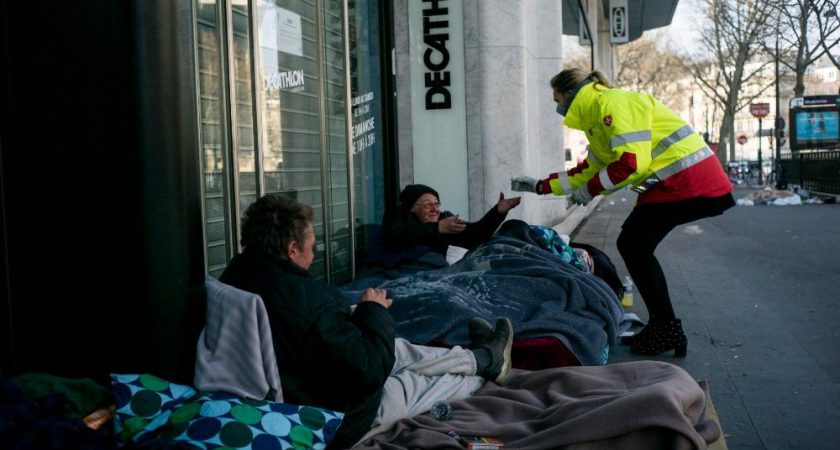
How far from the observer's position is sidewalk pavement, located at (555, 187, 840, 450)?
13.6 feet

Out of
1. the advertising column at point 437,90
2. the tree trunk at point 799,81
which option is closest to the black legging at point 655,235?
the advertising column at point 437,90

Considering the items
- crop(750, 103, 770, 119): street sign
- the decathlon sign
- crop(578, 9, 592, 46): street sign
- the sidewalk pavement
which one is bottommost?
the sidewalk pavement

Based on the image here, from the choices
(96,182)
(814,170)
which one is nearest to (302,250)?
(96,182)

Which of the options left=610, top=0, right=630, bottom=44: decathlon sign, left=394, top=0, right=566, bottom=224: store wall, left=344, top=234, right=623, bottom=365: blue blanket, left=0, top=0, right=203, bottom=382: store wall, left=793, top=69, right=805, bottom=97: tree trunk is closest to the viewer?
left=0, top=0, right=203, bottom=382: store wall

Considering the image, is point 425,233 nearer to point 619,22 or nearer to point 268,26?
point 268,26

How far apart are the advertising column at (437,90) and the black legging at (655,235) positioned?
153 inches

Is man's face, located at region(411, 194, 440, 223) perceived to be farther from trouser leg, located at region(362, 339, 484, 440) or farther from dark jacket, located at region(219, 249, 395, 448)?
dark jacket, located at region(219, 249, 395, 448)

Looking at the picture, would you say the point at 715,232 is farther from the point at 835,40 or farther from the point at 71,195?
the point at 835,40

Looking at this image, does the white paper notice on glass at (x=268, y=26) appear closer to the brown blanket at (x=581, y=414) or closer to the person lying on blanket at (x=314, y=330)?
the person lying on blanket at (x=314, y=330)

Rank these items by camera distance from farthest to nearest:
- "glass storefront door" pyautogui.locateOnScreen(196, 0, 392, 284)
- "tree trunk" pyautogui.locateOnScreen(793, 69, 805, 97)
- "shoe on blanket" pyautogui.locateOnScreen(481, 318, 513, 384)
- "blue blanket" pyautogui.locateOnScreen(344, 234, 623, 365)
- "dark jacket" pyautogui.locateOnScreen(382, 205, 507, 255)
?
"tree trunk" pyautogui.locateOnScreen(793, 69, 805, 97)
"dark jacket" pyautogui.locateOnScreen(382, 205, 507, 255)
"glass storefront door" pyautogui.locateOnScreen(196, 0, 392, 284)
"blue blanket" pyautogui.locateOnScreen(344, 234, 623, 365)
"shoe on blanket" pyautogui.locateOnScreen(481, 318, 513, 384)

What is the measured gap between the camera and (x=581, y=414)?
3.38m

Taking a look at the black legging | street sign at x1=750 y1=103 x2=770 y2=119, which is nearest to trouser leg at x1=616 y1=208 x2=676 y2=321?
→ the black legging

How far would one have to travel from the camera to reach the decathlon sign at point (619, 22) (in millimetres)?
29875

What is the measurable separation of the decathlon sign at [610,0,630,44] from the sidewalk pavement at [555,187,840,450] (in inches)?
710
